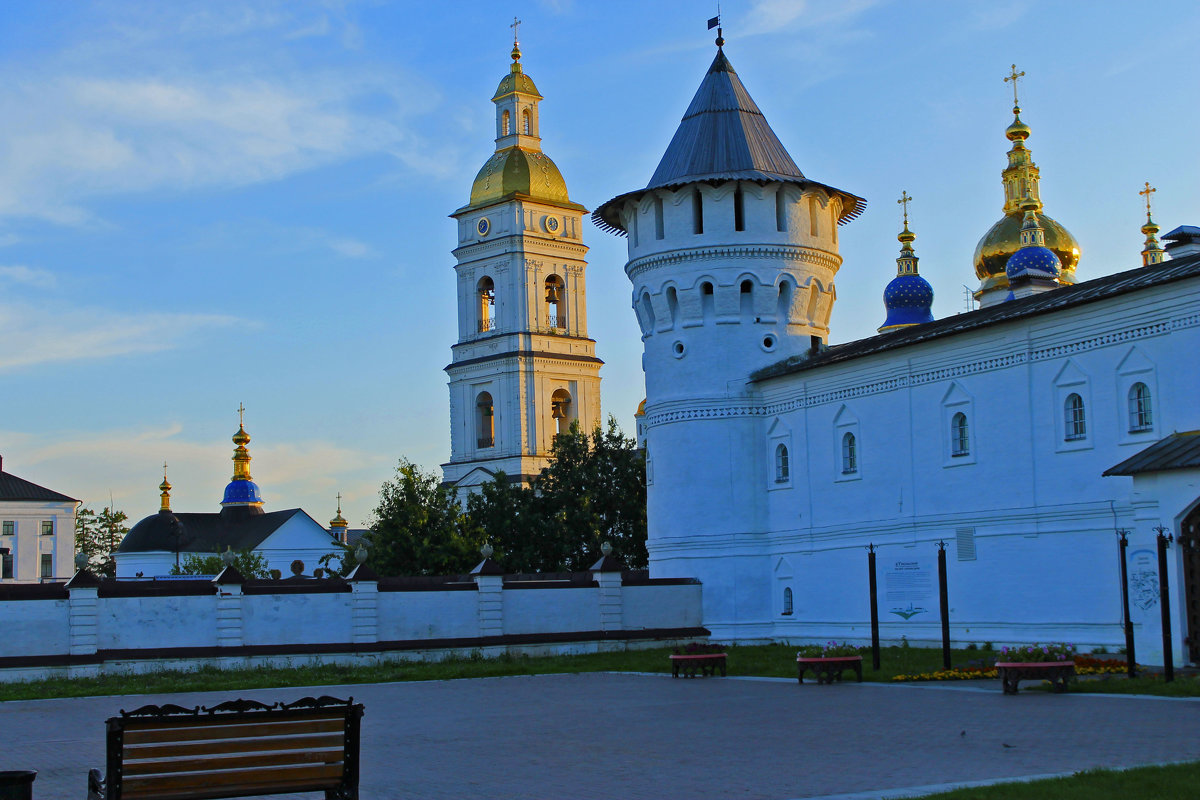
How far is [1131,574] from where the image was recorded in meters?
23.0

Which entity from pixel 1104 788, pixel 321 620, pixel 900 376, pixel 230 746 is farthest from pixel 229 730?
pixel 900 376

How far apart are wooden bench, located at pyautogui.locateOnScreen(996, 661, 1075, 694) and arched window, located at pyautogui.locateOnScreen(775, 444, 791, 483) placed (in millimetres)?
16843

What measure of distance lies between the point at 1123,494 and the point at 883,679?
6.82m

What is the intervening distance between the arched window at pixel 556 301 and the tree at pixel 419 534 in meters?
26.5

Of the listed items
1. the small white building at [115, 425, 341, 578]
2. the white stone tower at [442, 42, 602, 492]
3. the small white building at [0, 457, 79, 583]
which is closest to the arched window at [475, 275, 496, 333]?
the white stone tower at [442, 42, 602, 492]

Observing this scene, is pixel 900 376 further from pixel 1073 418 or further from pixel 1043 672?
pixel 1043 672

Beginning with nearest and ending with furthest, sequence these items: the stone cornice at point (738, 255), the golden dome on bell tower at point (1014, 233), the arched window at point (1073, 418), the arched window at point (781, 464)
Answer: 1. the arched window at point (1073, 418)
2. the arched window at point (781, 464)
3. the stone cornice at point (738, 255)
4. the golden dome on bell tower at point (1014, 233)

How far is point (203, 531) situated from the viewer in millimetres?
85000

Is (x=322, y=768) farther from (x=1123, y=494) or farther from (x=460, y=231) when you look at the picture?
(x=460, y=231)

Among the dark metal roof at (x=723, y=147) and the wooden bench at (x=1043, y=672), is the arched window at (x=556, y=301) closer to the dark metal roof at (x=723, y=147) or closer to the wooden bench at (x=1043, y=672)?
the dark metal roof at (x=723, y=147)

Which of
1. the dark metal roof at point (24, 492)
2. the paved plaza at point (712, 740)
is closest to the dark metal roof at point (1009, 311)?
the paved plaza at point (712, 740)

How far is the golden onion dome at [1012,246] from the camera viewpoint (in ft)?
183

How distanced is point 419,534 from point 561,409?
2785 centimetres

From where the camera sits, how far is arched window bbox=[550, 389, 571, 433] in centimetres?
7306
